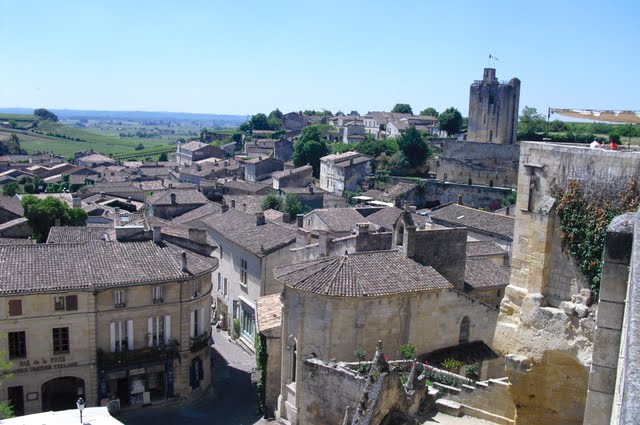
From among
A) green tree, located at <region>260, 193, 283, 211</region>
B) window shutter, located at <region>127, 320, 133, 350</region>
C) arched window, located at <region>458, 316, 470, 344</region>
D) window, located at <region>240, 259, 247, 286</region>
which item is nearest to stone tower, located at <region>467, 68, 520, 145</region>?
green tree, located at <region>260, 193, 283, 211</region>

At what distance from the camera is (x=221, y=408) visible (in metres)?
32.3

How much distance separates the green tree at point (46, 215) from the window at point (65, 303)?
1195 inches

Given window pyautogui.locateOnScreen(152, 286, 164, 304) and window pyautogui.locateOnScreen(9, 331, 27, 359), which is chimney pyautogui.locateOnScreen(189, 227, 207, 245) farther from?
window pyautogui.locateOnScreen(9, 331, 27, 359)

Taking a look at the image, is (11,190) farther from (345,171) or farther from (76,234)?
(76,234)

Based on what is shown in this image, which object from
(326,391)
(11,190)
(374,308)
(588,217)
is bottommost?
(11,190)

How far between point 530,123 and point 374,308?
98015mm

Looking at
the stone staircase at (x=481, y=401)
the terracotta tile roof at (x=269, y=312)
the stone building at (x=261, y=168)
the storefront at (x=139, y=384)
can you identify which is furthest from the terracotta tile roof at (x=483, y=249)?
the stone building at (x=261, y=168)

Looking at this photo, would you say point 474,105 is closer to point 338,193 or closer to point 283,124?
point 338,193

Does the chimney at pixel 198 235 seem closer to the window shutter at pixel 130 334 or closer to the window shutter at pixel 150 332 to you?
the window shutter at pixel 150 332

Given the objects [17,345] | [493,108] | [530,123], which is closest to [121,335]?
[17,345]

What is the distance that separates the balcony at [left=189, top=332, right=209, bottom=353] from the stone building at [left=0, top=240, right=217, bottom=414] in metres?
0.05

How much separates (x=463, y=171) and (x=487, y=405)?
75.5 meters

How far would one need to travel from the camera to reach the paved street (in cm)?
3073

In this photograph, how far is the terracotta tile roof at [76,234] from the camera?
4403cm
